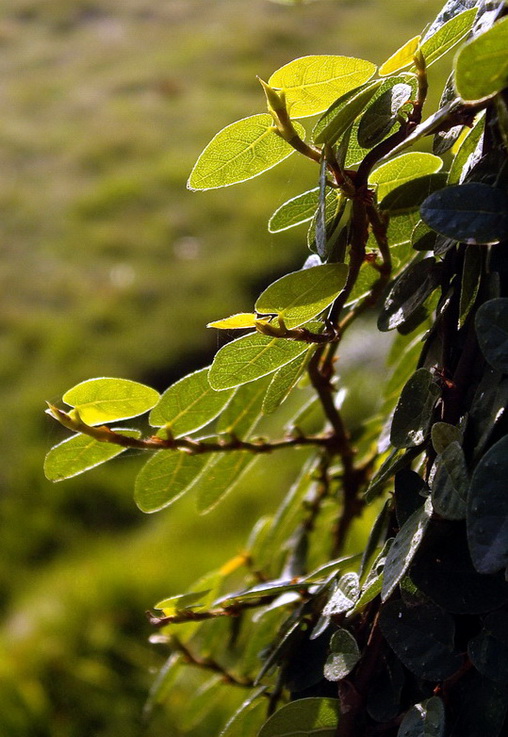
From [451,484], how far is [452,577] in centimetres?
5

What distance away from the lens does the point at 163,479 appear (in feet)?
1.55

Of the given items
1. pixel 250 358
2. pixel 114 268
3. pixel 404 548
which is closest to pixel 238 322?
pixel 250 358

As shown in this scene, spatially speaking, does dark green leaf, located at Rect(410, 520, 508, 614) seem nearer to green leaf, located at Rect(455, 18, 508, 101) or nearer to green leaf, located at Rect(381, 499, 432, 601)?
green leaf, located at Rect(381, 499, 432, 601)

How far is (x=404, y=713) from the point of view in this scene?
1.22 ft

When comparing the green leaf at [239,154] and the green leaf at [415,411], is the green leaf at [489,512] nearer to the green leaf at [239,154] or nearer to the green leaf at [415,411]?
the green leaf at [415,411]

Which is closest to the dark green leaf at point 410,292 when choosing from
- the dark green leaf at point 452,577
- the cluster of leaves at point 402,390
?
the cluster of leaves at point 402,390

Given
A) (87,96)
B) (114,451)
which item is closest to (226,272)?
(87,96)

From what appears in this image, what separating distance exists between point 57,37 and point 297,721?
3383 mm

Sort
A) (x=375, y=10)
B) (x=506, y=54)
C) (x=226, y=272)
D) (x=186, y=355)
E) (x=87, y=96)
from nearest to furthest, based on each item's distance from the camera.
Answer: (x=506, y=54) → (x=186, y=355) → (x=226, y=272) → (x=375, y=10) → (x=87, y=96)

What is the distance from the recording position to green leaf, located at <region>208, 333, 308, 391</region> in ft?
1.20

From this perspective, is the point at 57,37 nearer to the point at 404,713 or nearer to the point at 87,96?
the point at 87,96

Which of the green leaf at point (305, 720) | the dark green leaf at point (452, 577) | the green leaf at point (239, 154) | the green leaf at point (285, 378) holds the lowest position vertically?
the green leaf at point (305, 720)

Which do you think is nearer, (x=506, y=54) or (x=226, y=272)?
(x=506, y=54)

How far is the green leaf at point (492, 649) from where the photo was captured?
1.06 ft
